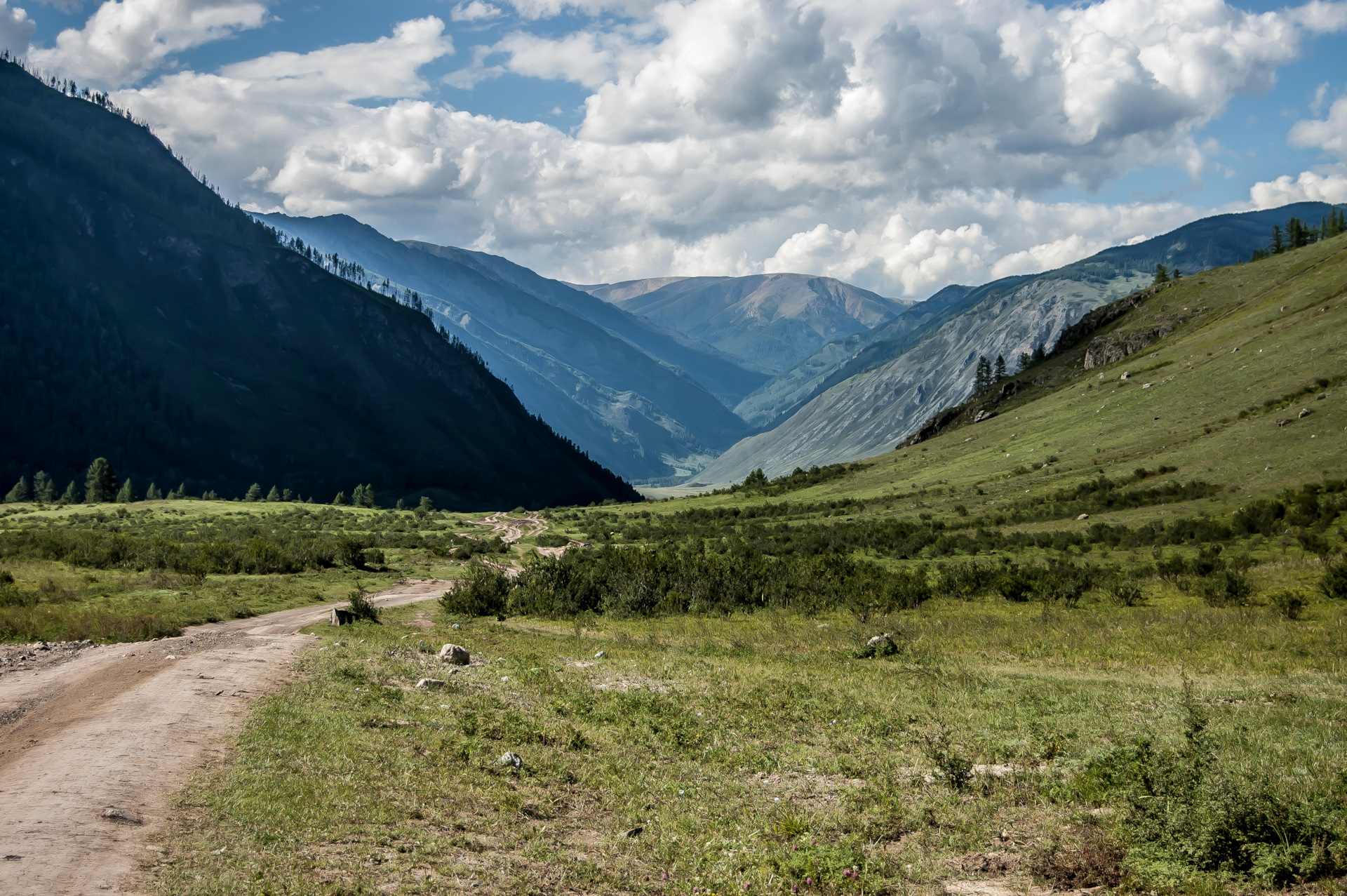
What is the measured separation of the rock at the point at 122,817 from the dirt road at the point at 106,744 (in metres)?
0.02

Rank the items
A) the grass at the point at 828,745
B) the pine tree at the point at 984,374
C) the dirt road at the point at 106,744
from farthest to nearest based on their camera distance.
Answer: the pine tree at the point at 984,374 < the grass at the point at 828,745 < the dirt road at the point at 106,744

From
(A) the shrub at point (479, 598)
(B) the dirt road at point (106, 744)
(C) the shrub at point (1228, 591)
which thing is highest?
(B) the dirt road at point (106, 744)

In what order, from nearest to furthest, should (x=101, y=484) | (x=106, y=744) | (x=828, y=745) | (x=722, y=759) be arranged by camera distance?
(x=106, y=744) < (x=722, y=759) < (x=828, y=745) < (x=101, y=484)

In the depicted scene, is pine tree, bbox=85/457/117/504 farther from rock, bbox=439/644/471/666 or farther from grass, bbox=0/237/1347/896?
rock, bbox=439/644/471/666

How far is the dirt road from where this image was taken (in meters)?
9.34

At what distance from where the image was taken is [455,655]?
25.1 m

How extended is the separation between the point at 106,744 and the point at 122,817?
388 centimetres

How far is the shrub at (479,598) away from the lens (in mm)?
40188

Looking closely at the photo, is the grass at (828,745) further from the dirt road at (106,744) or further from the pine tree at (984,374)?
the pine tree at (984,374)

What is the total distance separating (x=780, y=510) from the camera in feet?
308

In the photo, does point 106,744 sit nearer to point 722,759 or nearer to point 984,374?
point 722,759

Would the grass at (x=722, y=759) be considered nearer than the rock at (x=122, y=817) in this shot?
Yes

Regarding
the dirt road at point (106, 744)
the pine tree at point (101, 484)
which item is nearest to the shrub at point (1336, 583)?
the dirt road at point (106, 744)

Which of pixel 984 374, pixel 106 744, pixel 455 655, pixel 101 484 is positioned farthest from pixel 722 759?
pixel 984 374
